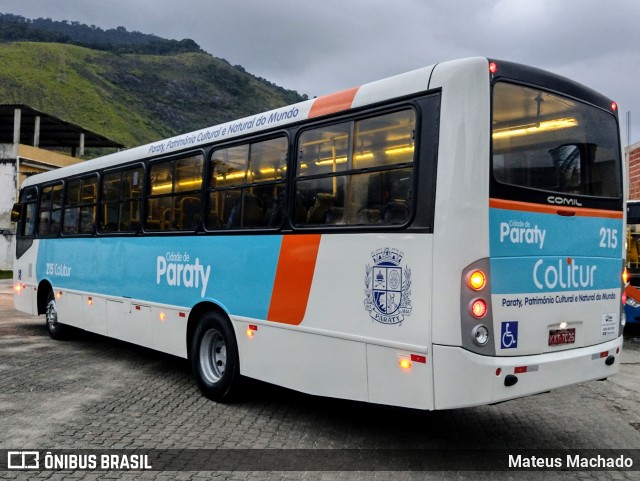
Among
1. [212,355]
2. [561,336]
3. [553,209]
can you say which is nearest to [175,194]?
[212,355]

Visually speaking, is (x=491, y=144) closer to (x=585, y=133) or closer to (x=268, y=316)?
(x=585, y=133)

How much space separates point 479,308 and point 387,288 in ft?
2.47

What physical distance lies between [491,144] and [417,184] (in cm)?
63

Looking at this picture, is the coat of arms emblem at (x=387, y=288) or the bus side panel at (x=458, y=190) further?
the coat of arms emblem at (x=387, y=288)

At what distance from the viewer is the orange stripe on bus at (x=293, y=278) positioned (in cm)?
570

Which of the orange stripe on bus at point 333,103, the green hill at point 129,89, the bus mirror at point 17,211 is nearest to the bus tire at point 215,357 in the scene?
the orange stripe on bus at point 333,103

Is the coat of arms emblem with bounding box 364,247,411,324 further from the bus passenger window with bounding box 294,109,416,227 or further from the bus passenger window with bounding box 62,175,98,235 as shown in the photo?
the bus passenger window with bounding box 62,175,98,235

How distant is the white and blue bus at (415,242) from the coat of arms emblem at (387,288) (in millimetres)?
13

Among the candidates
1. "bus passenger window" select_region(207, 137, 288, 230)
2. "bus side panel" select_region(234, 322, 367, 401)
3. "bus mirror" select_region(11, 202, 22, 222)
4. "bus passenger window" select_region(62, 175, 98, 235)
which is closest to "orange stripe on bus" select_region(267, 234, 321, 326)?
"bus side panel" select_region(234, 322, 367, 401)

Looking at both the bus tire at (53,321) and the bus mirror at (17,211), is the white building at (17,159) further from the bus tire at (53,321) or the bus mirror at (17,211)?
the bus tire at (53,321)

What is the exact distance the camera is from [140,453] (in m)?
5.20

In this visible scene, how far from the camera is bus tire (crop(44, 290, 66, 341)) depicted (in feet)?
35.9

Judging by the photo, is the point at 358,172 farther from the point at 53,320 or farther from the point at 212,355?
the point at 53,320

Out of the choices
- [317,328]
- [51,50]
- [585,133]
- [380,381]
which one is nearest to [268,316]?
[317,328]
